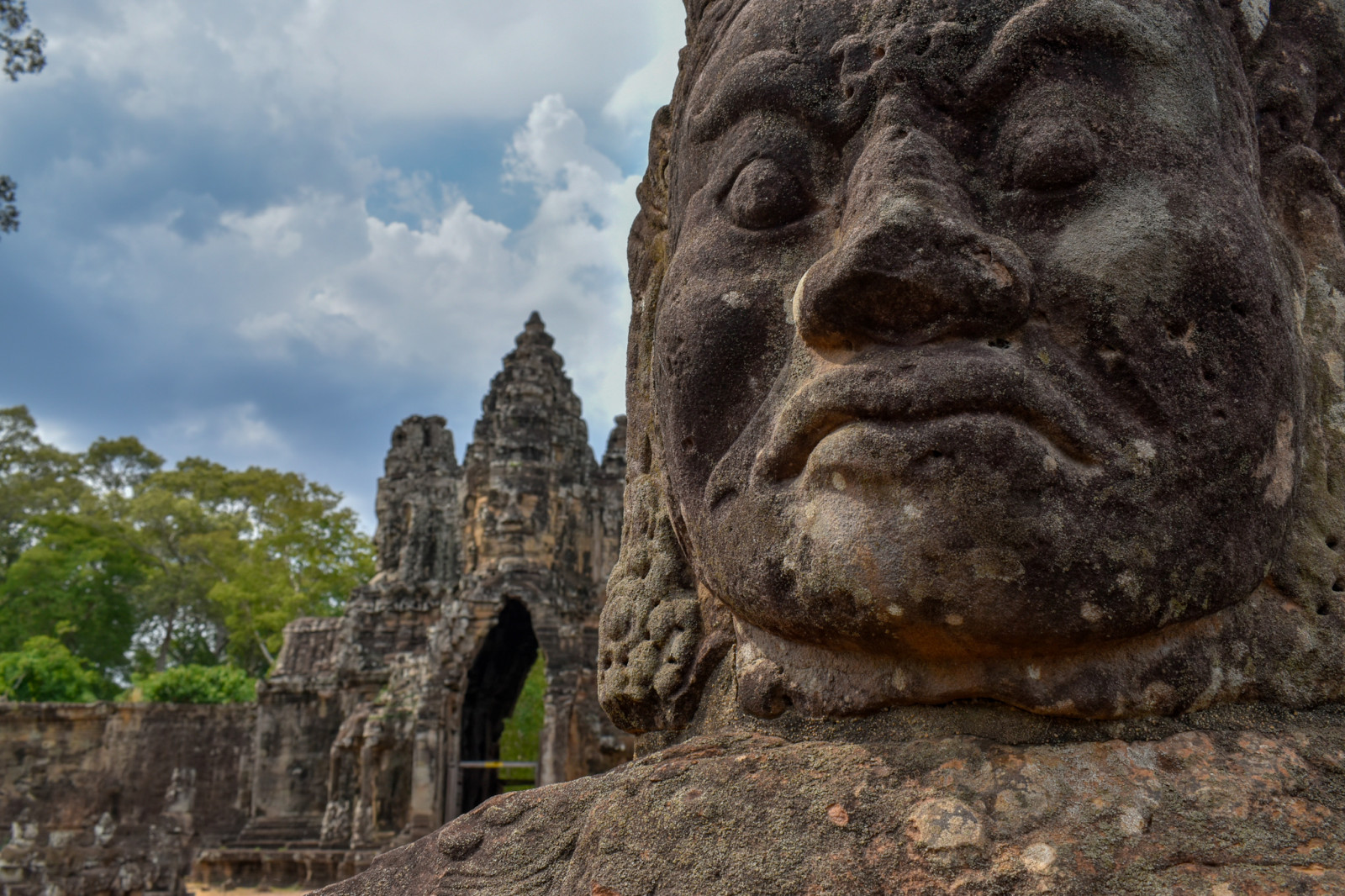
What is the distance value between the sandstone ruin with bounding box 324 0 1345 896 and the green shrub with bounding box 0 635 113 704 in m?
24.9

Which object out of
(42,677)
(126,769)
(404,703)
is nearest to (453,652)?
(404,703)

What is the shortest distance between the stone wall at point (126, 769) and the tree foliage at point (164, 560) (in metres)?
8.86

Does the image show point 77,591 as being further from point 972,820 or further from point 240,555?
point 972,820

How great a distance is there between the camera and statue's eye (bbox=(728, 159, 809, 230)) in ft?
6.38

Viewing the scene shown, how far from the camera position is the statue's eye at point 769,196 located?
1.94m

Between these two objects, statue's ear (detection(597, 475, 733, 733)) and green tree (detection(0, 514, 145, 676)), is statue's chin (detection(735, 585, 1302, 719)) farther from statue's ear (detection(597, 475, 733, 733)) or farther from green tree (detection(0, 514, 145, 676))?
green tree (detection(0, 514, 145, 676))

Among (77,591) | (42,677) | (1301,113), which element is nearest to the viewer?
(1301,113)

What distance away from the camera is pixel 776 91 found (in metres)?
1.97

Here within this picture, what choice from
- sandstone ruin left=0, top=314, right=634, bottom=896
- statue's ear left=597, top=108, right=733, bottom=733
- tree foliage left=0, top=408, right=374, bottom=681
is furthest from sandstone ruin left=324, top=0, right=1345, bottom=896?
tree foliage left=0, top=408, right=374, bottom=681

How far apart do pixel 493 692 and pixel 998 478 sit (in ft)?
56.0

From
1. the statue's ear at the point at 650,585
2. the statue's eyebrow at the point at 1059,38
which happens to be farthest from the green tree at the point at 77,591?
the statue's eyebrow at the point at 1059,38

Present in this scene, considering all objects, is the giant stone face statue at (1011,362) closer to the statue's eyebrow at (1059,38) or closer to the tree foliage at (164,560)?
the statue's eyebrow at (1059,38)

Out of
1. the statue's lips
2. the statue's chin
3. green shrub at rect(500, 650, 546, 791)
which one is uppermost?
green shrub at rect(500, 650, 546, 791)

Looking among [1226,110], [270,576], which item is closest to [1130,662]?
[1226,110]
